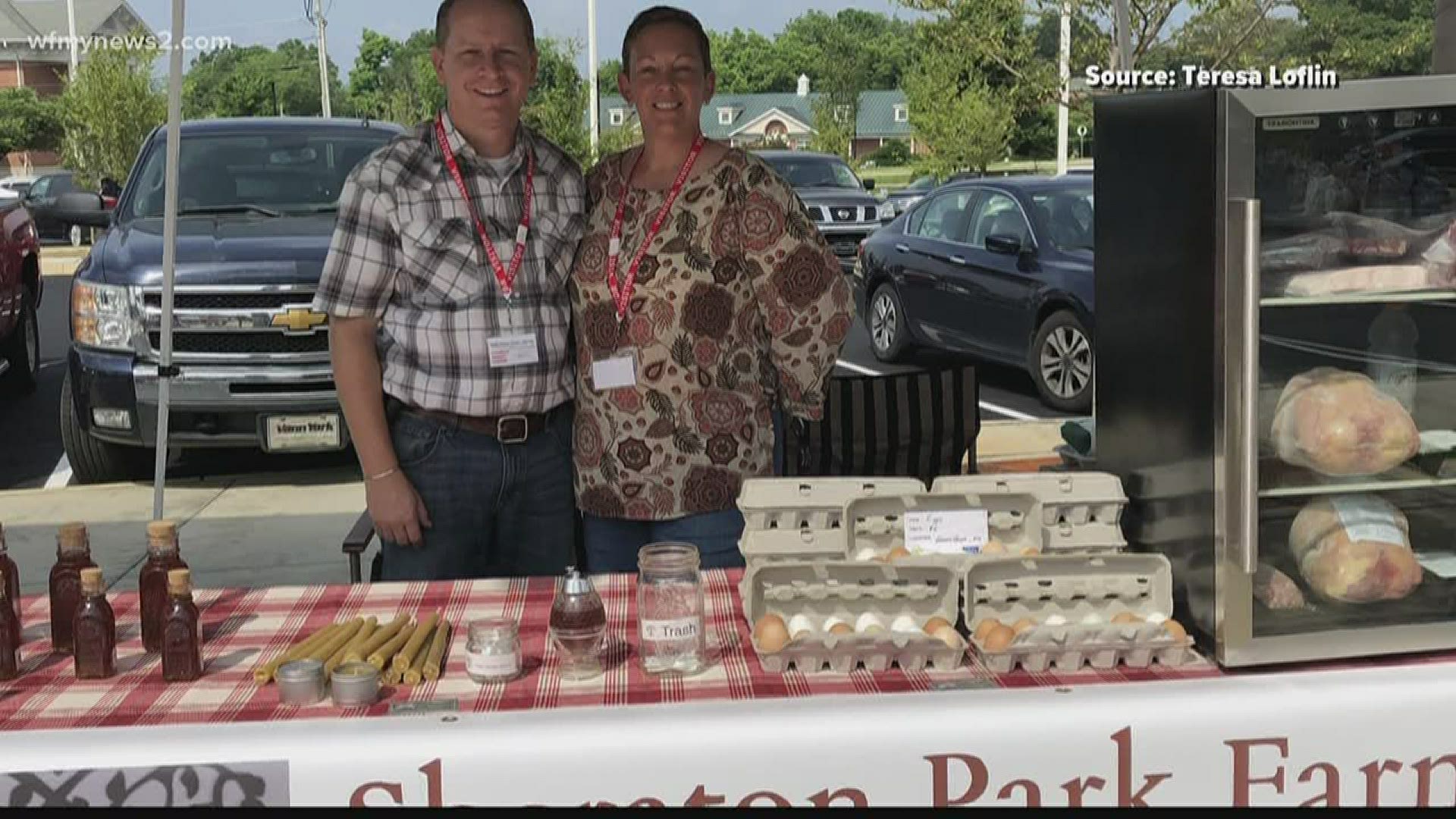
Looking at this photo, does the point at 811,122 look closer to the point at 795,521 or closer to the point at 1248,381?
the point at 795,521

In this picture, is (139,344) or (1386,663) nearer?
(1386,663)

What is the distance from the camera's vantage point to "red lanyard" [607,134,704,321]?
2979 mm

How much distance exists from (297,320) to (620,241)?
183 inches

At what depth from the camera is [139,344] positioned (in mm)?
7191

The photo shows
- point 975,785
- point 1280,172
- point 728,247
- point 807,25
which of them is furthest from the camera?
point 807,25

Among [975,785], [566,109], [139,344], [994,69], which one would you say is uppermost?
[994,69]

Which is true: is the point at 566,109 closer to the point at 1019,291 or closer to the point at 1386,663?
the point at 1019,291

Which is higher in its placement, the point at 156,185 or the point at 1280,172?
the point at 156,185

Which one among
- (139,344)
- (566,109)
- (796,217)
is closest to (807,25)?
(796,217)

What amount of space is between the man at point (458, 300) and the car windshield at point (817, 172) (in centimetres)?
1559

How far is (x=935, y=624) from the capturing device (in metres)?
2.45

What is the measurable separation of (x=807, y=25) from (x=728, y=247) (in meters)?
3.25

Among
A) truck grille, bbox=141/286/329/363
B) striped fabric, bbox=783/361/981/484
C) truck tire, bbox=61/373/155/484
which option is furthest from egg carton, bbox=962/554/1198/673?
truck tire, bbox=61/373/155/484

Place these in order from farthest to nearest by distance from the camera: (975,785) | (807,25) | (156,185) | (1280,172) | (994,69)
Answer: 1. (994,69)
2. (156,185)
3. (807,25)
4. (1280,172)
5. (975,785)
